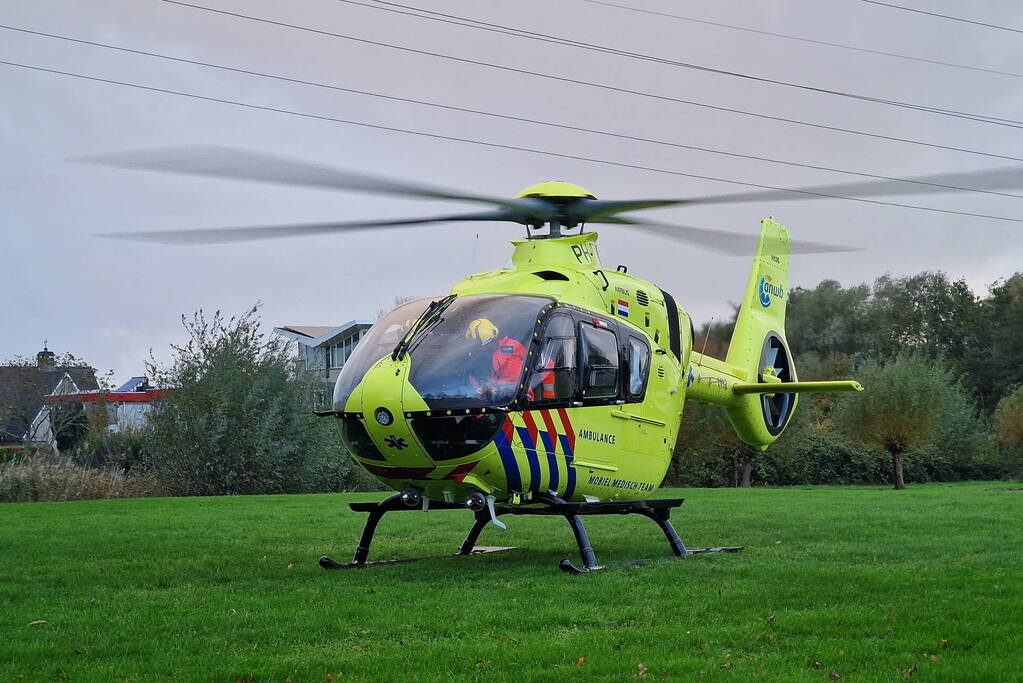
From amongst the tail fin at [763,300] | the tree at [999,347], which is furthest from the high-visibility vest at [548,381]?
the tree at [999,347]

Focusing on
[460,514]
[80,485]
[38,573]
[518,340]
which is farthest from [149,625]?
[80,485]

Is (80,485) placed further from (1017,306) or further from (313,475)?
(1017,306)

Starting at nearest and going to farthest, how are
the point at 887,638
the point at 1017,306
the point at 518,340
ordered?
1. the point at 887,638
2. the point at 518,340
3. the point at 1017,306

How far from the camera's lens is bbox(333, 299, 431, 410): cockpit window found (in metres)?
9.79

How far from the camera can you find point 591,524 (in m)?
15.4

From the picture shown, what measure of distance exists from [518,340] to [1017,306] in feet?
169

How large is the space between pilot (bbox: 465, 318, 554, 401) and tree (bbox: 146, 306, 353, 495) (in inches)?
731

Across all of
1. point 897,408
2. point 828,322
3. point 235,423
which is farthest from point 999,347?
point 235,423

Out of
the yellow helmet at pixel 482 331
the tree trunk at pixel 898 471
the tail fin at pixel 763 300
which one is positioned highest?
the tail fin at pixel 763 300

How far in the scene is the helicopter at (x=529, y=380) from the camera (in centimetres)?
926

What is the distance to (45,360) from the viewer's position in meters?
42.7

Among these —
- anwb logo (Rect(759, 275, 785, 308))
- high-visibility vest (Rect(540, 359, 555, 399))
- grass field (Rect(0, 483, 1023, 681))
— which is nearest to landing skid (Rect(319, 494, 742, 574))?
grass field (Rect(0, 483, 1023, 681))

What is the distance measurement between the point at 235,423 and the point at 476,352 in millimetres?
19070

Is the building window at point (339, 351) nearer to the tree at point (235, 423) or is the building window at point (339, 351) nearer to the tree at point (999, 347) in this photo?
the tree at point (235, 423)
